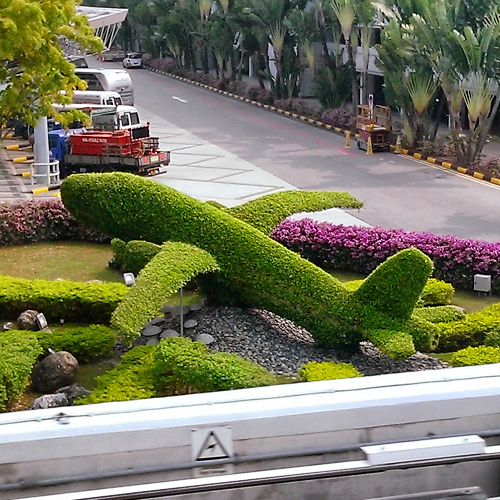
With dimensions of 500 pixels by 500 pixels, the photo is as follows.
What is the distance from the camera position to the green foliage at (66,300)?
49.3ft

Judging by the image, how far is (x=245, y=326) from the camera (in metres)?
14.0

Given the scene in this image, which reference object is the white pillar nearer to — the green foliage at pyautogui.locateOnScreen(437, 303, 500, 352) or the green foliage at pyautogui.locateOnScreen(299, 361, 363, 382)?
the green foliage at pyautogui.locateOnScreen(437, 303, 500, 352)

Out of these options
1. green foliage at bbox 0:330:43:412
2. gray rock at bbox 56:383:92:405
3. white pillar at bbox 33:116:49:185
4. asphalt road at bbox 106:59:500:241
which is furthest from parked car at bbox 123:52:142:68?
gray rock at bbox 56:383:92:405

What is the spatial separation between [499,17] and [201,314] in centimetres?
1734

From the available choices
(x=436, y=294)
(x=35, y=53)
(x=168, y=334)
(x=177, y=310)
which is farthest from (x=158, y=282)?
(x=35, y=53)

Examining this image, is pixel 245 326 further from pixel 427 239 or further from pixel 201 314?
pixel 427 239

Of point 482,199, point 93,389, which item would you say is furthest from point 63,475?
point 482,199

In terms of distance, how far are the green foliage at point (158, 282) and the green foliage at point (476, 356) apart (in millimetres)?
3731

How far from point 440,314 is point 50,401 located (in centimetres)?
618

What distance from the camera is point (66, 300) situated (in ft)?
49.6

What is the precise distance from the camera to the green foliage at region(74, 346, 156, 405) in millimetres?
11750

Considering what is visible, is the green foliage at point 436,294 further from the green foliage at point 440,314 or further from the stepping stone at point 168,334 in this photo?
the stepping stone at point 168,334

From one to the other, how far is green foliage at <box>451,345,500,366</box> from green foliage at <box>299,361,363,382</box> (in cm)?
143

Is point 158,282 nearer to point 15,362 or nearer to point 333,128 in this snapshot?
point 15,362
